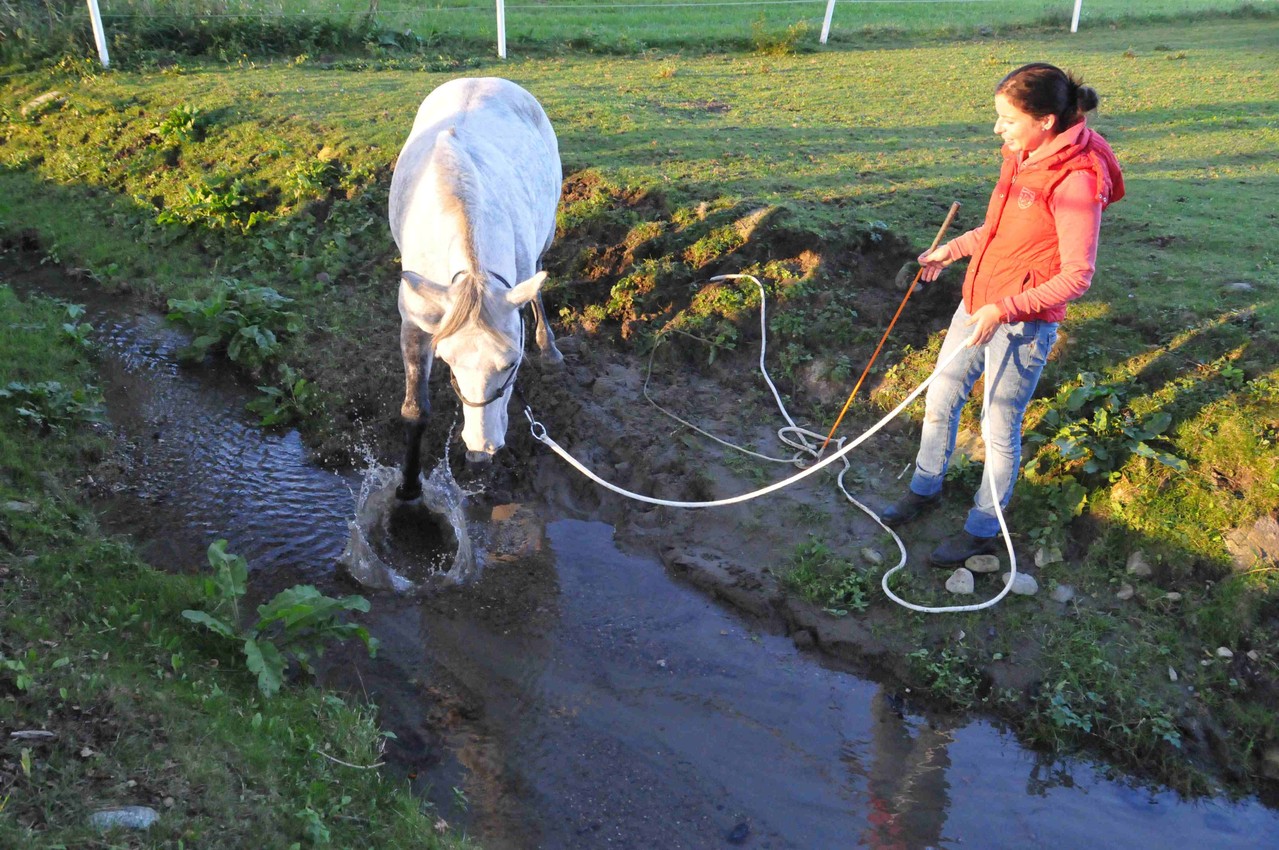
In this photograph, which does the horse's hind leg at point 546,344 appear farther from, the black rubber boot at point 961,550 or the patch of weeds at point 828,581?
the black rubber boot at point 961,550

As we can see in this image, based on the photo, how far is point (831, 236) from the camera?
6.44m

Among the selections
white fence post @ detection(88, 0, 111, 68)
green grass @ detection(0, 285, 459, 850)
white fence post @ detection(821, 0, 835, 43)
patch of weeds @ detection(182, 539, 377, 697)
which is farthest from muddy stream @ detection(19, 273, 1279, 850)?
white fence post @ detection(821, 0, 835, 43)

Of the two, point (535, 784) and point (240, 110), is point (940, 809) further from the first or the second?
point (240, 110)

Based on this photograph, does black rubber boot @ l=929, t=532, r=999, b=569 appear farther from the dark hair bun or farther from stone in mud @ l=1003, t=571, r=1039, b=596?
the dark hair bun

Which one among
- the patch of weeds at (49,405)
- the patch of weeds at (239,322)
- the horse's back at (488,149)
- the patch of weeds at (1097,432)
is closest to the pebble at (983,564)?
the patch of weeds at (1097,432)

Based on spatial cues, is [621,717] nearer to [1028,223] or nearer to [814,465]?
[814,465]

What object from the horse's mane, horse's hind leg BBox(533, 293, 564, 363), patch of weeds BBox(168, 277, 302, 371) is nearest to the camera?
the horse's mane

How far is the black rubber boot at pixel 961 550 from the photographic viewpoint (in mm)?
4406

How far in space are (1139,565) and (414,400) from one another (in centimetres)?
399

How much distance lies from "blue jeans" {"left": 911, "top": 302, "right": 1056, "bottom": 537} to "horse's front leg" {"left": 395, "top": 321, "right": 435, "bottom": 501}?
9.06 ft

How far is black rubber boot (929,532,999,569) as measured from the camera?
441cm

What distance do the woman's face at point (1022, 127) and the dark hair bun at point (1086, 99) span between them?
107 mm

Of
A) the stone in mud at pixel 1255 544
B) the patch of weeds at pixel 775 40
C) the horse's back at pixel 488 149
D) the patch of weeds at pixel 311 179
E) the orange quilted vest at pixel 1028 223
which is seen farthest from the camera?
the patch of weeds at pixel 775 40

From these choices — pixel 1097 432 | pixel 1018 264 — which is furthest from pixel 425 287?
pixel 1097 432
